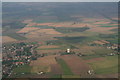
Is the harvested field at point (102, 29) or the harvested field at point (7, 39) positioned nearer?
the harvested field at point (7, 39)

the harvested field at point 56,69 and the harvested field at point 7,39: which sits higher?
the harvested field at point 7,39

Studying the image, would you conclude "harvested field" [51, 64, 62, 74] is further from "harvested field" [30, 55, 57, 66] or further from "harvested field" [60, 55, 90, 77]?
"harvested field" [60, 55, 90, 77]

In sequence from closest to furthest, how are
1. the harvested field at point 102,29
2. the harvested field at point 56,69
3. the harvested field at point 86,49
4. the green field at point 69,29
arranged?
the harvested field at point 56,69 < the harvested field at point 86,49 < the harvested field at point 102,29 < the green field at point 69,29

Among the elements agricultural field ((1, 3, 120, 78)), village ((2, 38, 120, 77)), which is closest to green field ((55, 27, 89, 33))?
agricultural field ((1, 3, 120, 78))

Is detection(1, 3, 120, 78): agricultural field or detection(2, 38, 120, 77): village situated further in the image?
detection(2, 38, 120, 77): village

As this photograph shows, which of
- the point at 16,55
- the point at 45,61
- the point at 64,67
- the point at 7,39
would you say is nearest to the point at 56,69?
the point at 64,67

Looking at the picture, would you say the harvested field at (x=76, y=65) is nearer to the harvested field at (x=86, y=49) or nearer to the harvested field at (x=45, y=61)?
the harvested field at (x=45, y=61)

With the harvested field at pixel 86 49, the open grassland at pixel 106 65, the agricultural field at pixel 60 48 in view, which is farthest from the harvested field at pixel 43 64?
the open grassland at pixel 106 65
